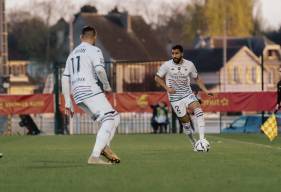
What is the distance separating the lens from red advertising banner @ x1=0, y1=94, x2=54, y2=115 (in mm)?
36312

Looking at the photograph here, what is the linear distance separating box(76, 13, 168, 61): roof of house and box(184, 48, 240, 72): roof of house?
5371mm

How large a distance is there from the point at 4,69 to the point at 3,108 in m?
8.56

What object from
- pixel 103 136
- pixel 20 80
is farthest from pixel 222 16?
pixel 103 136

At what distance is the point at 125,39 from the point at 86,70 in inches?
3276

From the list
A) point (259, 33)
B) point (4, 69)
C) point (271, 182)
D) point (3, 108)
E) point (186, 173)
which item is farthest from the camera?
point (259, 33)

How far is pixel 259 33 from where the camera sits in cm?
13888

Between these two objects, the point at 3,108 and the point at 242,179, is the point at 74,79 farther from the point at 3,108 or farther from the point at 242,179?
the point at 3,108

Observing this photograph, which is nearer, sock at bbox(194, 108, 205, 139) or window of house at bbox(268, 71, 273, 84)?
sock at bbox(194, 108, 205, 139)

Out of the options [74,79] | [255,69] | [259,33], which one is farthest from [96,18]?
[74,79]

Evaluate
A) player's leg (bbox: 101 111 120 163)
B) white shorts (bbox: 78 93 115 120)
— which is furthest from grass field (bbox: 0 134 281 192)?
white shorts (bbox: 78 93 115 120)

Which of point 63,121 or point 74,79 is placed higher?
point 74,79

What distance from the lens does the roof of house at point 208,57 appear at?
100625 millimetres

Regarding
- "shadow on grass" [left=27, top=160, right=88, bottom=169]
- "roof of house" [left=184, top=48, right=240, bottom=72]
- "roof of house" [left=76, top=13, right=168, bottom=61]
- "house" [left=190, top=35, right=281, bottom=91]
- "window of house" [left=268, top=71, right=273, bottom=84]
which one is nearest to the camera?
"shadow on grass" [left=27, top=160, right=88, bottom=169]

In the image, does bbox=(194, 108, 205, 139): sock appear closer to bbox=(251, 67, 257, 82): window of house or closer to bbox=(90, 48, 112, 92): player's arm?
bbox=(90, 48, 112, 92): player's arm
